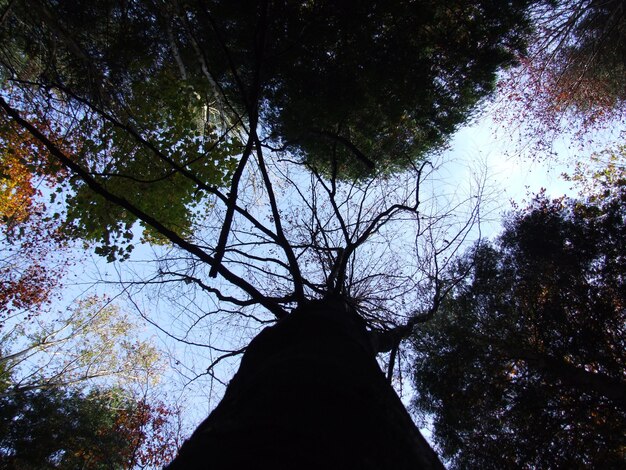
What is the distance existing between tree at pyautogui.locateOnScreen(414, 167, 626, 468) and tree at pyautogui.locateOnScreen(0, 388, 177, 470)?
9.25 metres

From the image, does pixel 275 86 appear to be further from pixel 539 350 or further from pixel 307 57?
pixel 539 350

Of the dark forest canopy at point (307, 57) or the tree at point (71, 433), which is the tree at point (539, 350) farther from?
the tree at point (71, 433)

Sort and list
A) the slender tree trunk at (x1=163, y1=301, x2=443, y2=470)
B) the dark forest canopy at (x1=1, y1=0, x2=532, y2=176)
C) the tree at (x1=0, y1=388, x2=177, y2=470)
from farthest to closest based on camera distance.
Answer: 1. the tree at (x1=0, y1=388, x2=177, y2=470)
2. the dark forest canopy at (x1=1, y1=0, x2=532, y2=176)
3. the slender tree trunk at (x1=163, y1=301, x2=443, y2=470)

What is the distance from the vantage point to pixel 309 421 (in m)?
1.18

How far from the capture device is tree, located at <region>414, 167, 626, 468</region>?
5047 mm

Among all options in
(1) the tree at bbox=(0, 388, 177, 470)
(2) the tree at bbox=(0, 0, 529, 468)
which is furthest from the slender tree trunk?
(1) the tree at bbox=(0, 388, 177, 470)

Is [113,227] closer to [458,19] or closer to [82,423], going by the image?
[458,19]

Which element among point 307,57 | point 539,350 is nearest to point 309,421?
Result: point 539,350

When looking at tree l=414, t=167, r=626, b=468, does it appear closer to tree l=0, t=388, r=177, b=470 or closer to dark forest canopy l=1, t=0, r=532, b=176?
dark forest canopy l=1, t=0, r=532, b=176

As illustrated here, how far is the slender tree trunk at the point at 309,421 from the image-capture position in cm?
104

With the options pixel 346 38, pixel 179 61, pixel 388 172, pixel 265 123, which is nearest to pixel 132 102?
pixel 179 61

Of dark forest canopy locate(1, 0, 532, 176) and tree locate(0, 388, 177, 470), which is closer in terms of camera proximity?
dark forest canopy locate(1, 0, 532, 176)

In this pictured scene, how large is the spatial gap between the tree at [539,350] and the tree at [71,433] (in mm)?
9252

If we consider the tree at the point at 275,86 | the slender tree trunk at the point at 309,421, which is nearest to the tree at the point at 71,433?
the tree at the point at 275,86
